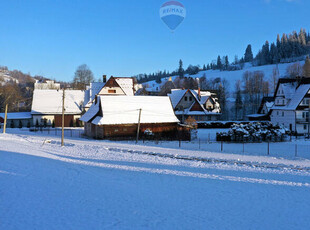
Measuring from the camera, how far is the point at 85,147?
26.3 metres

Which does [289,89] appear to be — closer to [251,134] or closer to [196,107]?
[251,134]

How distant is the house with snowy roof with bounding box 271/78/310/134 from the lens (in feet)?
140

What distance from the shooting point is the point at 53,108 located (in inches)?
2015

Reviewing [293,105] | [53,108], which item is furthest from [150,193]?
[53,108]

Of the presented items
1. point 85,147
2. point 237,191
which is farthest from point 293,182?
point 85,147

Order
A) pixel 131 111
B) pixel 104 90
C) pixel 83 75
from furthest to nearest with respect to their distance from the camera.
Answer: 1. pixel 83 75
2. pixel 104 90
3. pixel 131 111

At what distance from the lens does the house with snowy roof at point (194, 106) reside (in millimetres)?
57031

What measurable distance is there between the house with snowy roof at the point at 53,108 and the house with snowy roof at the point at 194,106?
22.0 metres

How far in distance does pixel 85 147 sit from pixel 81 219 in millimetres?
17705

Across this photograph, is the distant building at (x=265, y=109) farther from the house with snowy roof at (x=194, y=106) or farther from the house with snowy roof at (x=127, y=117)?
the house with snowy roof at (x=127, y=117)

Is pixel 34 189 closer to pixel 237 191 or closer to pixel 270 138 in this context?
pixel 237 191

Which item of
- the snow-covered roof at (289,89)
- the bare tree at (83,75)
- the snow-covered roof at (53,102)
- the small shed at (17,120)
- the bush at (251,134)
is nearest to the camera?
the bush at (251,134)

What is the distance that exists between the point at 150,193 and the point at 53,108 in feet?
144

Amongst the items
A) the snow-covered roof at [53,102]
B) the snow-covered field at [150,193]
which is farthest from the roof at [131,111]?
the snow-covered roof at [53,102]
